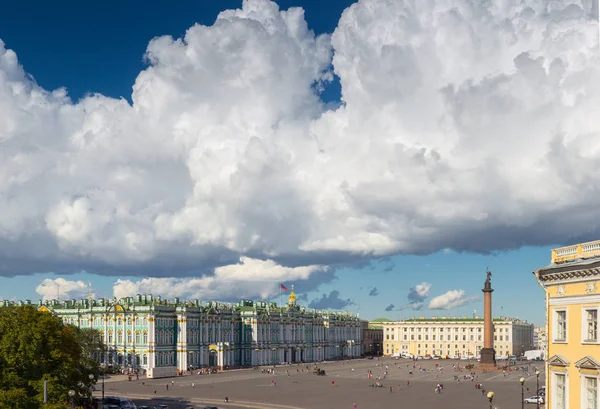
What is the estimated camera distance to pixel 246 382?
372ft

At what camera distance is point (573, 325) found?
3400cm

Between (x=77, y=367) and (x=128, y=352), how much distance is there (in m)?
74.0

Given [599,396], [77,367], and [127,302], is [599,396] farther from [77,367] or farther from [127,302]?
[127,302]

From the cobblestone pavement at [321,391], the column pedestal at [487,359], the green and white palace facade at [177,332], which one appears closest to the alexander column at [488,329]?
the column pedestal at [487,359]

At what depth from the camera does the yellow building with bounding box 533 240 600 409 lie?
32.5 metres

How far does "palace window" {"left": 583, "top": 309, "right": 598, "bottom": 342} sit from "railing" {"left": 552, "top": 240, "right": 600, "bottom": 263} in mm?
2442

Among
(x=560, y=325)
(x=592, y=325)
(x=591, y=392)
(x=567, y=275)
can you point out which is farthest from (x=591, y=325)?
(x=591, y=392)

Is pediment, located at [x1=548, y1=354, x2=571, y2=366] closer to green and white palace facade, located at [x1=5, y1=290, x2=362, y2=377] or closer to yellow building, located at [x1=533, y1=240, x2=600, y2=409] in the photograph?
yellow building, located at [x1=533, y1=240, x2=600, y2=409]

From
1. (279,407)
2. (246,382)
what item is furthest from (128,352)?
(279,407)

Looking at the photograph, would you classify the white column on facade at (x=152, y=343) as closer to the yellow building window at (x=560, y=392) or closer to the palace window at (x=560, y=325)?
the yellow building window at (x=560, y=392)

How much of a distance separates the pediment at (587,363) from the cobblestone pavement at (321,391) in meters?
45.4

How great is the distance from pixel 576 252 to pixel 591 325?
3.45 metres

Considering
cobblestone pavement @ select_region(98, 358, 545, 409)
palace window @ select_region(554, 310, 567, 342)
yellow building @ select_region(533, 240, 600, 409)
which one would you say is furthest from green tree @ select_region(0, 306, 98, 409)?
palace window @ select_region(554, 310, 567, 342)

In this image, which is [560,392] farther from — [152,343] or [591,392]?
[152,343]
